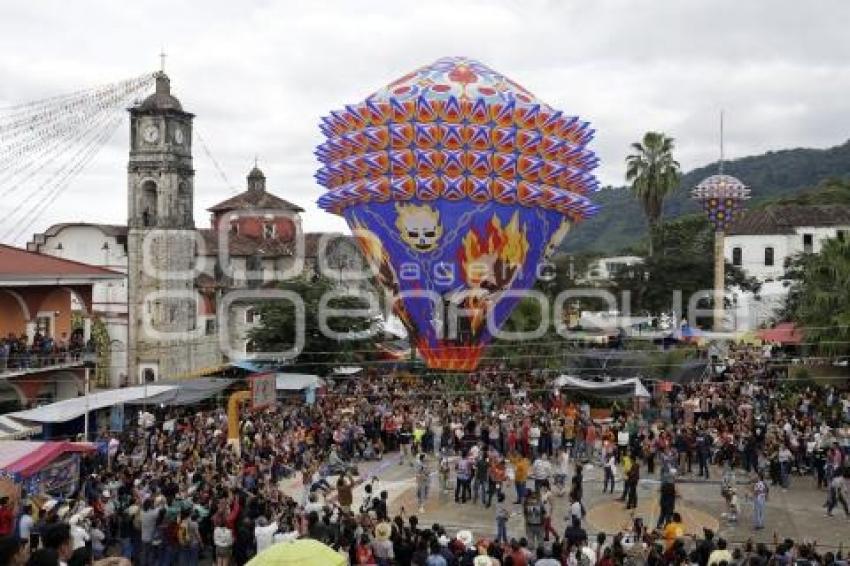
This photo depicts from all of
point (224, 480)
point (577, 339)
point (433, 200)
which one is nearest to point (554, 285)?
point (577, 339)

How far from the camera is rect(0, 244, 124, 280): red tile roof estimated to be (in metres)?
28.9

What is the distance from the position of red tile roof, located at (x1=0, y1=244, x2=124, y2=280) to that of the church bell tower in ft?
47.5

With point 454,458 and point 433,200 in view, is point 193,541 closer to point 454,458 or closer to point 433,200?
point 454,458

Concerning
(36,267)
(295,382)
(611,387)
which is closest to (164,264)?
(36,267)

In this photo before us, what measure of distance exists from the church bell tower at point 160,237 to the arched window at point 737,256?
3435cm

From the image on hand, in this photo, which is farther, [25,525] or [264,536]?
[264,536]

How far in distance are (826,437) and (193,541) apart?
43.5 feet

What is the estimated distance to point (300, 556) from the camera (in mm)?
8703

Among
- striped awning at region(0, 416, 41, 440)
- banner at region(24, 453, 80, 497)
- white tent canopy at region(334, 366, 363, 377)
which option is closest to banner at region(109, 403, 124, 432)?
striped awning at region(0, 416, 41, 440)

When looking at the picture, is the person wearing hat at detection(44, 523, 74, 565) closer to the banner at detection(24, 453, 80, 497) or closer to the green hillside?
the banner at detection(24, 453, 80, 497)

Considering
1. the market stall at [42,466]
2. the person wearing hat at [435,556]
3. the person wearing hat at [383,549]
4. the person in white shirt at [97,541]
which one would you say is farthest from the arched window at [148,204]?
the person wearing hat at [435,556]

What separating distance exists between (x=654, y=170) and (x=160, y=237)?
27769 millimetres

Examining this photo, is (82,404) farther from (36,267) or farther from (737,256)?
(737,256)

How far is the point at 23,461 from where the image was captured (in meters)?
15.5
